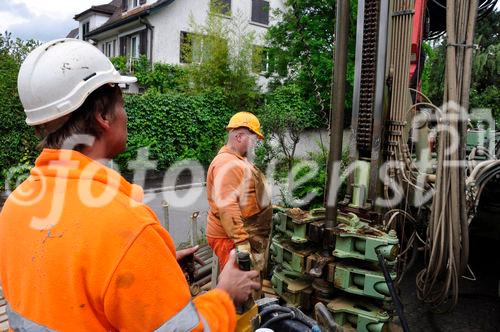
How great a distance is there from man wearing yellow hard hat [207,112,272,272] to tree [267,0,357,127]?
9427 millimetres

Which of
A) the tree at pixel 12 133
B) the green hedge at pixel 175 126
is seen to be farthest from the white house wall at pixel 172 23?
the tree at pixel 12 133

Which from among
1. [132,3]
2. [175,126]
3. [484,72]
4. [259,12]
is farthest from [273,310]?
[484,72]

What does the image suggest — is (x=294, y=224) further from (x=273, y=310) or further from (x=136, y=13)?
(x=136, y=13)

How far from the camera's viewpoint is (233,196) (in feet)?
11.4

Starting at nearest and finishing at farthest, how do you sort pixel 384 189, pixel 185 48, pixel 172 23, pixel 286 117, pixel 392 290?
pixel 392 290 < pixel 384 189 < pixel 286 117 < pixel 185 48 < pixel 172 23

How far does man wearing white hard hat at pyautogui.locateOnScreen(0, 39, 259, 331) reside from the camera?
3.63ft

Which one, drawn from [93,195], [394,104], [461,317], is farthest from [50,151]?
[461,317]

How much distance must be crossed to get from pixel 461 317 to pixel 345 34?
10.1 feet

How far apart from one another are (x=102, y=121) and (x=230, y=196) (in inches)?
87.7

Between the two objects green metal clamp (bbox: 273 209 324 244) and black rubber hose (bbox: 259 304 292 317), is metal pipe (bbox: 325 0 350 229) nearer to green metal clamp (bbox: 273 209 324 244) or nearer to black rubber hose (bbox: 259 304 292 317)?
green metal clamp (bbox: 273 209 324 244)

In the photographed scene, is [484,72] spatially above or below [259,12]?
below

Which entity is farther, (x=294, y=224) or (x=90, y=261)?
(x=294, y=224)

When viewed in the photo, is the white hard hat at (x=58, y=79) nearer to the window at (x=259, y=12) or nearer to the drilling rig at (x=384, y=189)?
the drilling rig at (x=384, y=189)

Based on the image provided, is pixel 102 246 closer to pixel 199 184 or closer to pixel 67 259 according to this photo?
pixel 67 259
